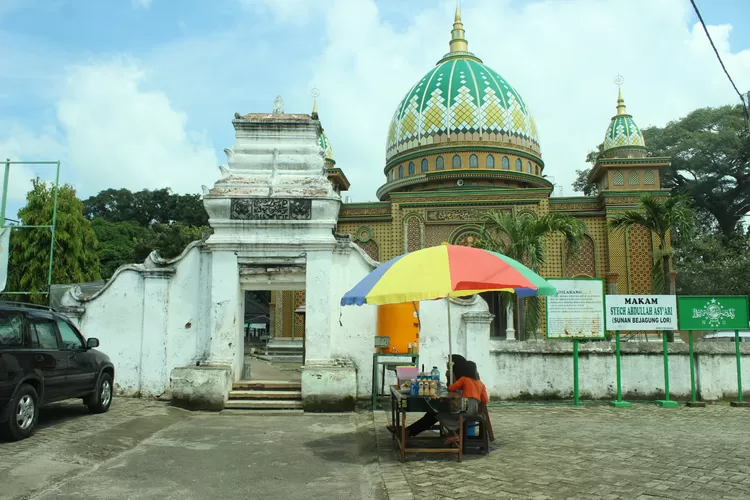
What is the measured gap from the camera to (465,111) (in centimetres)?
3062

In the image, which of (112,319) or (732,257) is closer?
(112,319)

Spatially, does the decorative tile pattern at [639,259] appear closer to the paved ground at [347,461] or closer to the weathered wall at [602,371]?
the weathered wall at [602,371]

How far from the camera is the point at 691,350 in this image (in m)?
11.6

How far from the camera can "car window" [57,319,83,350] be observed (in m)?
9.09

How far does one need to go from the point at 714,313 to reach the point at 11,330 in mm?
11582

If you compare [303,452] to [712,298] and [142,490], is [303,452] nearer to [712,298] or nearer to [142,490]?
[142,490]

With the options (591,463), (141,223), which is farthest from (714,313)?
(141,223)

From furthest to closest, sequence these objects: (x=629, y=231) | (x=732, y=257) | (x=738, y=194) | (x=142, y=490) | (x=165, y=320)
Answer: (x=738, y=194) → (x=732, y=257) → (x=629, y=231) → (x=165, y=320) → (x=142, y=490)

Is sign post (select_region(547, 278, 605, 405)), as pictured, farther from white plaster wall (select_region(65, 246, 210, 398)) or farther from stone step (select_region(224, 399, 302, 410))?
white plaster wall (select_region(65, 246, 210, 398))

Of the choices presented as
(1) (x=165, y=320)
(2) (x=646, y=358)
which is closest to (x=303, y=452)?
(1) (x=165, y=320)

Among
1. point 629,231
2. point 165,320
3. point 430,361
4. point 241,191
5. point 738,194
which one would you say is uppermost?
point 738,194

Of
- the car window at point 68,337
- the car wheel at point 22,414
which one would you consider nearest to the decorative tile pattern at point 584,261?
the car window at point 68,337

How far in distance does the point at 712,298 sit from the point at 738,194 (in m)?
33.0

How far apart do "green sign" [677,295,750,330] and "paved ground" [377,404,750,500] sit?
2159 millimetres
